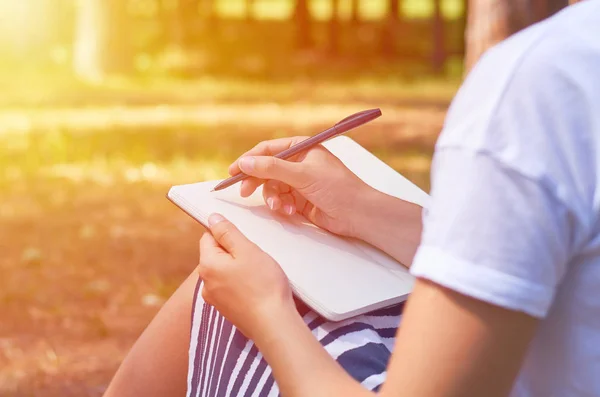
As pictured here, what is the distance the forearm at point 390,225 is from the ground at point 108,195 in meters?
1.86

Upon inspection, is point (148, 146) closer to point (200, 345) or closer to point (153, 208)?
point (153, 208)

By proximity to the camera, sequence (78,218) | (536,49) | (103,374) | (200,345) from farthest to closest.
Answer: (78,218) < (103,374) < (200,345) < (536,49)

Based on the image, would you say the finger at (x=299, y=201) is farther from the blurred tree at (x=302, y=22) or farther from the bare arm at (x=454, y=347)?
the blurred tree at (x=302, y=22)

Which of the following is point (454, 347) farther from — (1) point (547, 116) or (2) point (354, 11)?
(2) point (354, 11)

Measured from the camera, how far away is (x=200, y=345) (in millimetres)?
1743

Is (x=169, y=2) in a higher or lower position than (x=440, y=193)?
lower

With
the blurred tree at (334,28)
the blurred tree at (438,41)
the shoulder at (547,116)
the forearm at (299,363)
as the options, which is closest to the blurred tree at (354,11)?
the blurred tree at (334,28)

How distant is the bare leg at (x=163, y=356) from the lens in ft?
6.42

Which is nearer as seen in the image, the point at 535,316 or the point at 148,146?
the point at 535,316

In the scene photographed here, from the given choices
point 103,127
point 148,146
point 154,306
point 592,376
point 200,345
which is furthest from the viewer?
point 103,127

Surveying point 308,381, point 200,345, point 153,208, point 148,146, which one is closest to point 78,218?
point 153,208

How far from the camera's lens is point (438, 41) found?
12953 mm

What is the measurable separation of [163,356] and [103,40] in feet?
33.3

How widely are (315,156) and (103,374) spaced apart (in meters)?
1.98
